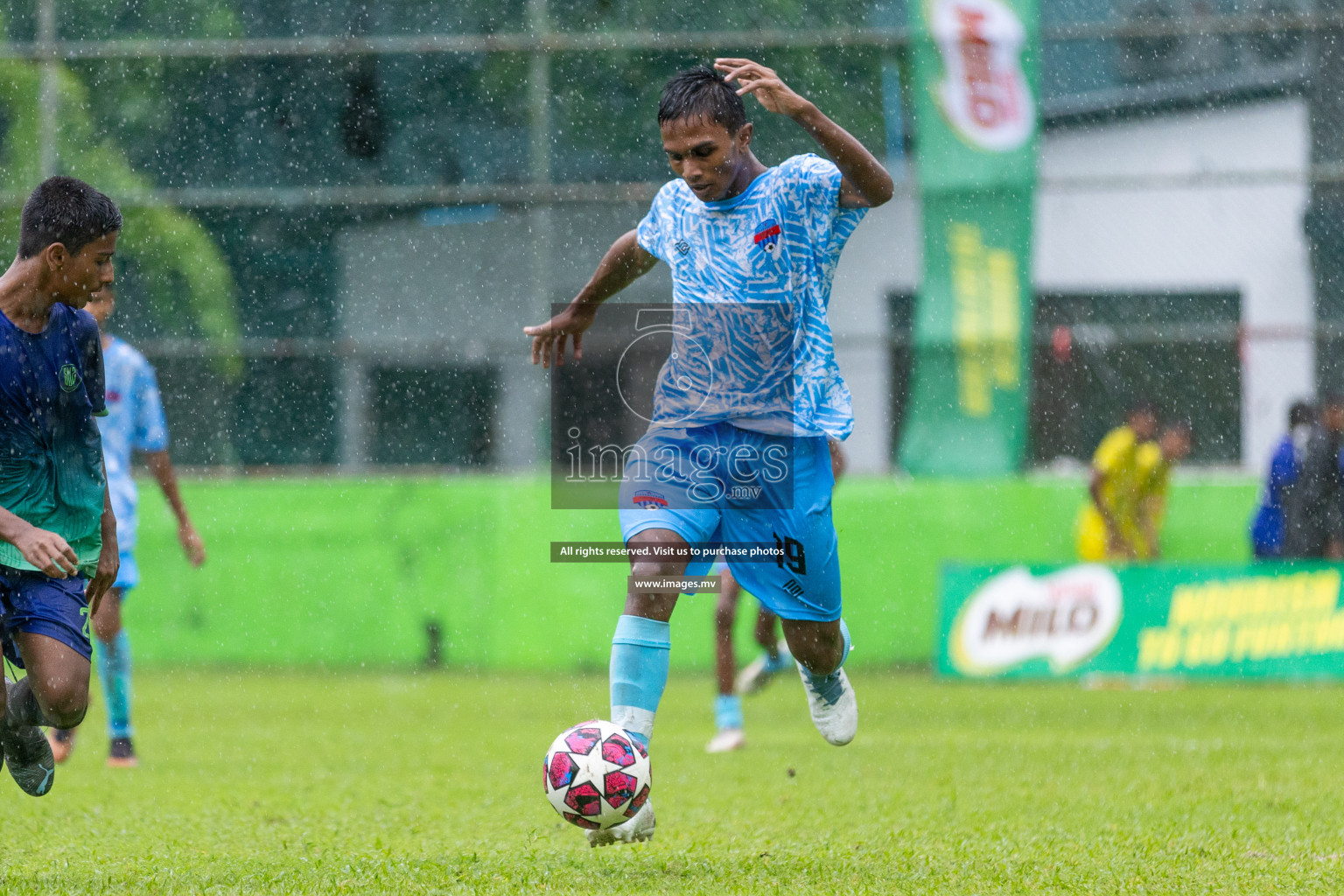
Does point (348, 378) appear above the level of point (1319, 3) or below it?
below

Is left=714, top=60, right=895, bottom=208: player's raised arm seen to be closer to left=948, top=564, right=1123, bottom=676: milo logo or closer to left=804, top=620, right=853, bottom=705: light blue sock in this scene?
left=804, top=620, right=853, bottom=705: light blue sock

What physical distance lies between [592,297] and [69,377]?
1.49 meters

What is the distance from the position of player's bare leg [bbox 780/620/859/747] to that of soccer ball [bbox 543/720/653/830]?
0.83 metres

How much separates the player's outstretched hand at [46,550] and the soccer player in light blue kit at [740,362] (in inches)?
54.6

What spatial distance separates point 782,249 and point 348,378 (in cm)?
748

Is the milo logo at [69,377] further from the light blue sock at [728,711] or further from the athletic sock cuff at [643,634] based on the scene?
the light blue sock at [728,711]

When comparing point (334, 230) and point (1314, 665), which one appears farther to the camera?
point (334, 230)

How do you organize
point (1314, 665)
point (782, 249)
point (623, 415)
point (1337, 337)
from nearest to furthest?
point (782, 249) < point (1314, 665) < point (1337, 337) < point (623, 415)

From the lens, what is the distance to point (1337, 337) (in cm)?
1148

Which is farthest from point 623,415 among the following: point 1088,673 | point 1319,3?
point 1319,3

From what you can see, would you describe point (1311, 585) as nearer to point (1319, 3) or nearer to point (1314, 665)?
point (1314, 665)

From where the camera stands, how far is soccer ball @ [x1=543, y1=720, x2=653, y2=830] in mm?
4180

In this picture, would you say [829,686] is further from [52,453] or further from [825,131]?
[52,453]

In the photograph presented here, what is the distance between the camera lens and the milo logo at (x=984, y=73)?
36.6ft
